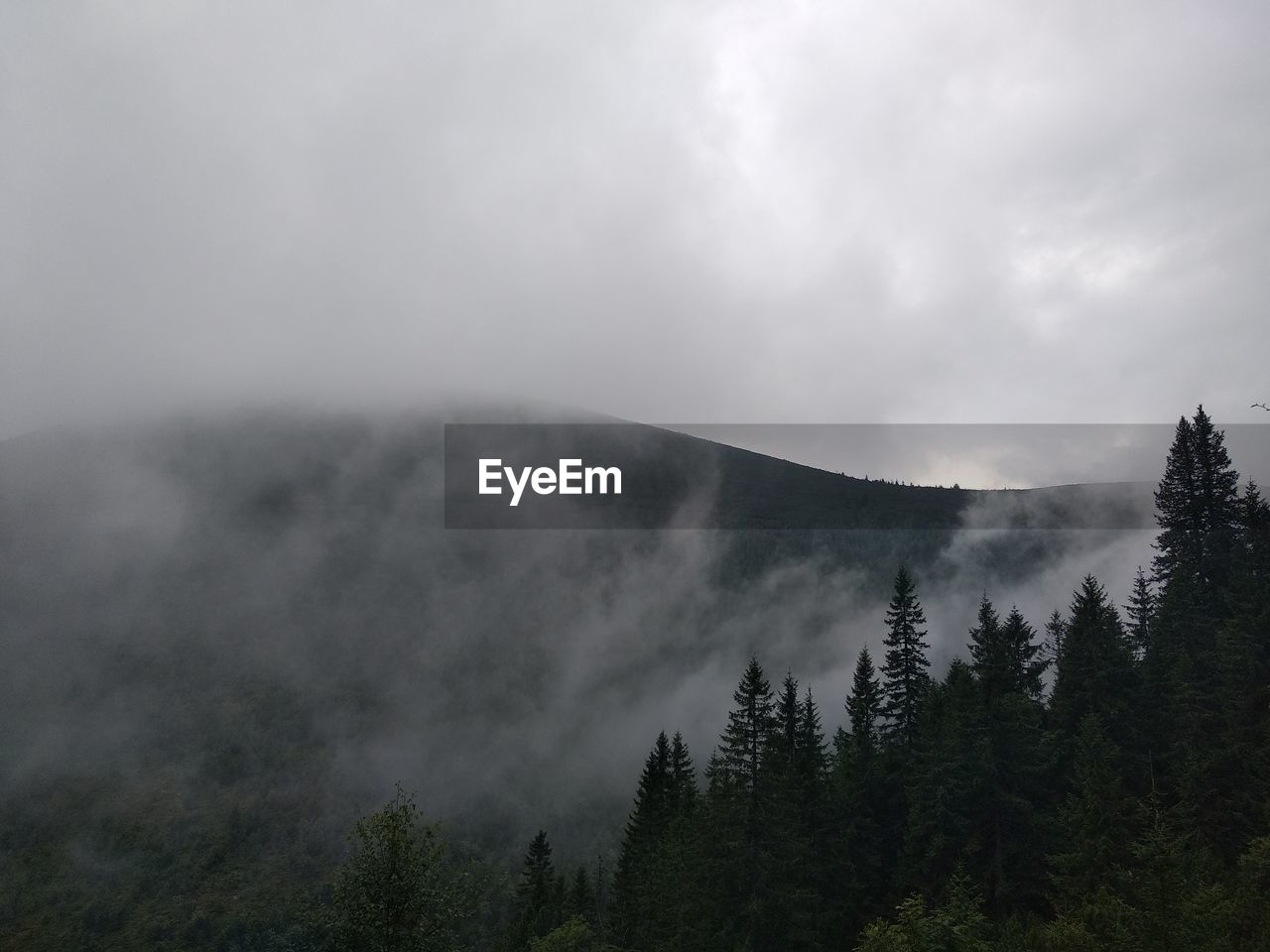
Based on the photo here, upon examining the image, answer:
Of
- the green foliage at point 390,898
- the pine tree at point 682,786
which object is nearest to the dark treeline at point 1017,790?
the pine tree at point 682,786

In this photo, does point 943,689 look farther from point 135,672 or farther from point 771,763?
point 135,672

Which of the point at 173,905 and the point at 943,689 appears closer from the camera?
the point at 943,689

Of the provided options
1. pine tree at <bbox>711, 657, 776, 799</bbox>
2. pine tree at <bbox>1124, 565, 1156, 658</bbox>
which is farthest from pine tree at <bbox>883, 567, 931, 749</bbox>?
pine tree at <bbox>1124, 565, 1156, 658</bbox>

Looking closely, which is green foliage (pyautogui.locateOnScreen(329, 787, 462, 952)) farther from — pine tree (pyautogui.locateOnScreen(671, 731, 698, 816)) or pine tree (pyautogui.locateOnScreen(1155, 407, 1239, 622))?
pine tree (pyautogui.locateOnScreen(1155, 407, 1239, 622))

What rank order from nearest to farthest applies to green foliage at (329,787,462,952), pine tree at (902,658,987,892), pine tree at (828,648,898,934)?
green foliage at (329,787,462,952), pine tree at (902,658,987,892), pine tree at (828,648,898,934)

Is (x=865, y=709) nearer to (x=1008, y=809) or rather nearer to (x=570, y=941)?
(x=1008, y=809)

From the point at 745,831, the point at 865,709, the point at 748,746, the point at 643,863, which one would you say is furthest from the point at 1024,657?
the point at 643,863

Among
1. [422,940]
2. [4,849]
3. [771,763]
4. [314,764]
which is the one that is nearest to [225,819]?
[314,764]
